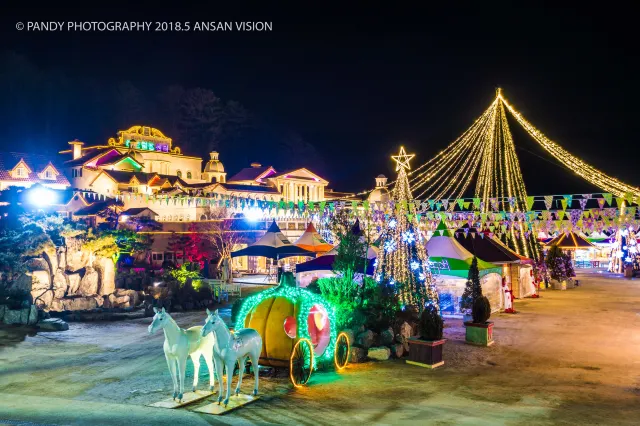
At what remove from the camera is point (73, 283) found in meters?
21.1

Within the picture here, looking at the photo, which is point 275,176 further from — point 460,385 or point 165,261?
point 460,385

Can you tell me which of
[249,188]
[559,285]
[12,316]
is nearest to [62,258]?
[12,316]

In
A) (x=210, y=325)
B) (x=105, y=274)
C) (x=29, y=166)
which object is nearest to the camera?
(x=210, y=325)

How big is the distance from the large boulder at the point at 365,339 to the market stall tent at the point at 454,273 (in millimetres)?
8647

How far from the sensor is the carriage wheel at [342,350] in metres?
12.0

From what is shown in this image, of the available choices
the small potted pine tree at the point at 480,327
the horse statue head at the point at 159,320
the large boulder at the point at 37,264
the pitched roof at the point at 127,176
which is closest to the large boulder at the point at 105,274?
the large boulder at the point at 37,264

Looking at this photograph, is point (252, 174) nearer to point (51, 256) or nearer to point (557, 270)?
point (557, 270)

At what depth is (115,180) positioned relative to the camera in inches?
2195

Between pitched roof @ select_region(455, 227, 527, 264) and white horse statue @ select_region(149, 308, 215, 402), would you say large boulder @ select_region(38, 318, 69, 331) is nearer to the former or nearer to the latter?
white horse statue @ select_region(149, 308, 215, 402)

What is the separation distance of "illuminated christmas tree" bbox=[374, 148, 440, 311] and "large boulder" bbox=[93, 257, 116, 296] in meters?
11.6

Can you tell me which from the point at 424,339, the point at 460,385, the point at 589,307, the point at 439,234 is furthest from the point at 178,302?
the point at 589,307

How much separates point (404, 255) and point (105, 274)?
12.7 meters

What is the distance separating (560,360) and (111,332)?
43.9 feet

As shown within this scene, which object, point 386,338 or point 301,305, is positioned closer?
point 301,305
